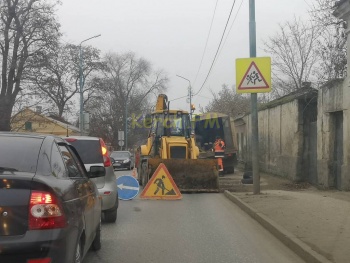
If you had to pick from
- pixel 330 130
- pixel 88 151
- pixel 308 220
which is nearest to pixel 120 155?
pixel 330 130

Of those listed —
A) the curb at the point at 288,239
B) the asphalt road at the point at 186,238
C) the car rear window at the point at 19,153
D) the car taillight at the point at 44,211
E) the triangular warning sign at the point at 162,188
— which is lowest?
the asphalt road at the point at 186,238

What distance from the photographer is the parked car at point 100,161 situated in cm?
867

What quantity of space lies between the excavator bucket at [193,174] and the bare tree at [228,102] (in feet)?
127

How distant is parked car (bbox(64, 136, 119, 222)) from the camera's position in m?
8.67

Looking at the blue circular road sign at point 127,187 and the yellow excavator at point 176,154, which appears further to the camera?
the yellow excavator at point 176,154

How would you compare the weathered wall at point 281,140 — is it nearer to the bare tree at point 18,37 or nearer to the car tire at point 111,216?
the car tire at point 111,216

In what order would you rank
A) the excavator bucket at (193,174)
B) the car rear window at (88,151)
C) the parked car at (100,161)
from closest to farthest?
the parked car at (100,161) → the car rear window at (88,151) → the excavator bucket at (193,174)

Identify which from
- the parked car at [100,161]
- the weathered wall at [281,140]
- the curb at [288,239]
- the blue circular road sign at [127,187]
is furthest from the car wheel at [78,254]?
the weathered wall at [281,140]

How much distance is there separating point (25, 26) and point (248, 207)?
1054 inches

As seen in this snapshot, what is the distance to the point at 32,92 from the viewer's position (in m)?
32.9

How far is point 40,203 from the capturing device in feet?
12.1

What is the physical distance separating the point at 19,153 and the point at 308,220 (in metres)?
5.98

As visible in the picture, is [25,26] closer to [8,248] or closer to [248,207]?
[248,207]

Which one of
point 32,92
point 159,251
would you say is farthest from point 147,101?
point 159,251
